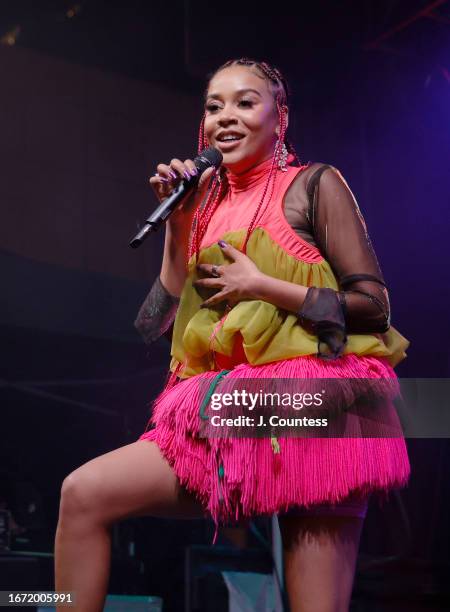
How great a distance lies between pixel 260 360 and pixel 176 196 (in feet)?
0.91

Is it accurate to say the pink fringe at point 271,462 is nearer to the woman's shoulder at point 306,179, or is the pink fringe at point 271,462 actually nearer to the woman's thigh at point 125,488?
the woman's thigh at point 125,488

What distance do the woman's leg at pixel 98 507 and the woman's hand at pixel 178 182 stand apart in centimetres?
38

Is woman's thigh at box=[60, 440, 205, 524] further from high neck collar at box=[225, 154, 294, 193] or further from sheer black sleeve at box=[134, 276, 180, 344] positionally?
high neck collar at box=[225, 154, 294, 193]

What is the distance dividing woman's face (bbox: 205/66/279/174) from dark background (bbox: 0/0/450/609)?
3.25 ft

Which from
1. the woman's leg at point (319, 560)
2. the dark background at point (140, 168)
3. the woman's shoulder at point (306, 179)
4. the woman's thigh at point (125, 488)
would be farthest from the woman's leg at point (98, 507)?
the dark background at point (140, 168)

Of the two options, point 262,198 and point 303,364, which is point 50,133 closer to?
point 262,198

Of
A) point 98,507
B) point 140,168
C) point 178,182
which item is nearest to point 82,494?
point 98,507

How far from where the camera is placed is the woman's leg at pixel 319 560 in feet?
4.06

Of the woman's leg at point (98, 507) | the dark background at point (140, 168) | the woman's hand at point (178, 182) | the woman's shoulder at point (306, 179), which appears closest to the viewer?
the woman's leg at point (98, 507)

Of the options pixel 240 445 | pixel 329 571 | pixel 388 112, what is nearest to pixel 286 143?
pixel 240 445

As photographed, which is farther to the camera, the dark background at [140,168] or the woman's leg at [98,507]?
the dark background at [140,168]

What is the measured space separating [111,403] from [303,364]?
133 centimetres

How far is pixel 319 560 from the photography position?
1251 mm

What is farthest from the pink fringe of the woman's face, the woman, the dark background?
the dark background
